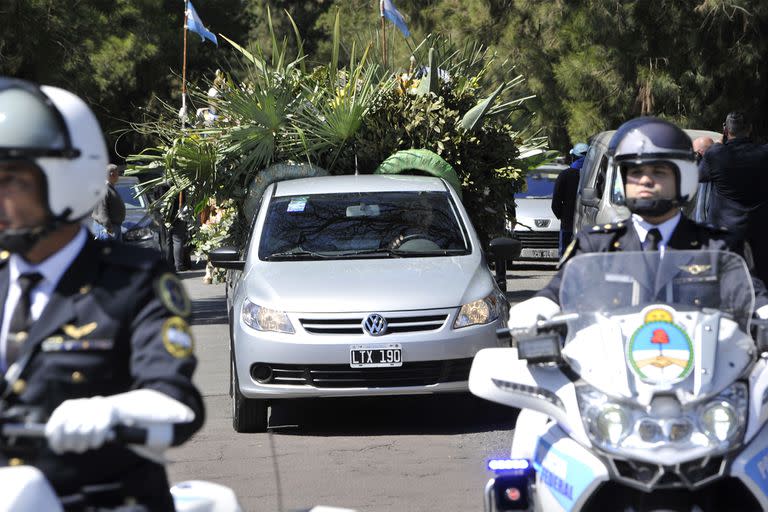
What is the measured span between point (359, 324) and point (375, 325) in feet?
0.32

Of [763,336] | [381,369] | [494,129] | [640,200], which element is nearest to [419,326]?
[381,369]

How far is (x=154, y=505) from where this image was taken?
305 centimetres

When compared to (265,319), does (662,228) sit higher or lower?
higher

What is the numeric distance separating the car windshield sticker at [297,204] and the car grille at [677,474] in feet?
19.8

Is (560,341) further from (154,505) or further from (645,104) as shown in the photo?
(645,104)

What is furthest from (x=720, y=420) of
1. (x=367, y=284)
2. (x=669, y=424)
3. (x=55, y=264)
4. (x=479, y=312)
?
(x=367, y=284)

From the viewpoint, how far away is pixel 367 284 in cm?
880

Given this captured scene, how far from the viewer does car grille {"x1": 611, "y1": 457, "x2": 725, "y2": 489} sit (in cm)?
399

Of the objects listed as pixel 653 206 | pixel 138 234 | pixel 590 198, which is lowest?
pixel 138 234

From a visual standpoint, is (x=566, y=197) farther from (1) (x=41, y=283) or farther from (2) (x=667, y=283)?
(1) (x=41, y=283)

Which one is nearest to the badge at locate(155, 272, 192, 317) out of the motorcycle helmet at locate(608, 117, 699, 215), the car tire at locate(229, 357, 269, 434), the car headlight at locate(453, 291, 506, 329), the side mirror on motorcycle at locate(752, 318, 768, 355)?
the side mirror on motorcycle at locate(752, 318, 768, 355)

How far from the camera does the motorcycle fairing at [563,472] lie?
164 inches

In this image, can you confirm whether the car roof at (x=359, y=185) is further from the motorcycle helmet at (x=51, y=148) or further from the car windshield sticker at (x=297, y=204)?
the motorcycle helmet at (x=51, y=148)

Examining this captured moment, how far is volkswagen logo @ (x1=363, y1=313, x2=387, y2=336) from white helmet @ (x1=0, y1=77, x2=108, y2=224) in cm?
540
